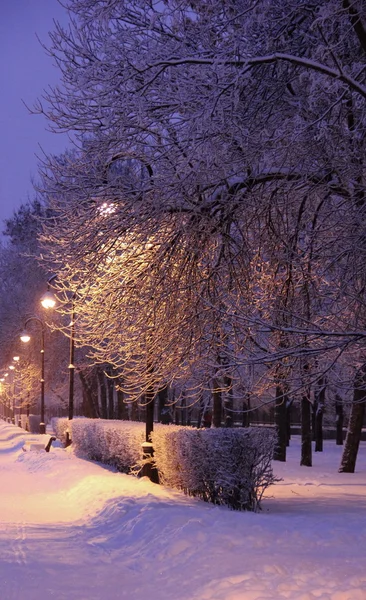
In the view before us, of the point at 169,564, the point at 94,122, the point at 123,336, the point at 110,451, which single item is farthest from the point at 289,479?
the point at 94,122

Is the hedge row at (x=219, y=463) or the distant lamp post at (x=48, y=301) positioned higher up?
the distant lamp post at (x=48, y=301)

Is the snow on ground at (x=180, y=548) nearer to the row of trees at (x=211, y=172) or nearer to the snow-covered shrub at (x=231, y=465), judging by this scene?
the snow-covered shrub at (x=231, y=465)

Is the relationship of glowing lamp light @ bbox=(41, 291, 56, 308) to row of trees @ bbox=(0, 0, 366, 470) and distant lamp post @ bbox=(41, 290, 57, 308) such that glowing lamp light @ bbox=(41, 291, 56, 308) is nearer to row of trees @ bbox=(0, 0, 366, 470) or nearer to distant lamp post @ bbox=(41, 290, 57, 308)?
distant lamp post @ bbox=(41, 290, 57, 308)

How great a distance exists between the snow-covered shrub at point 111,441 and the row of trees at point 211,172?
6.56m

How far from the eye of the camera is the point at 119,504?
1136 cm

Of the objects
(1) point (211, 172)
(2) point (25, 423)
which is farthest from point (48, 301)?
(2) point (25, 423)

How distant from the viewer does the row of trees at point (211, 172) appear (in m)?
7.98

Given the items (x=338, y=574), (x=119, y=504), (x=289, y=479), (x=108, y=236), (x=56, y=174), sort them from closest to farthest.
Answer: (x=338, y=574) → (x=108, y=236) → (x=56, y=174) → (x=119, y=504) → (x=289, y=479)

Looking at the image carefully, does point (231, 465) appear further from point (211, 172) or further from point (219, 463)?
point (211, 172)

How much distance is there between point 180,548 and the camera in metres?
8.28

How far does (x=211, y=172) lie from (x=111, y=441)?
1153cm

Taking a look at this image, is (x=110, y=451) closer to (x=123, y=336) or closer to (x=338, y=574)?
(x=123, y=336)

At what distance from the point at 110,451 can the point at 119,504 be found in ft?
23.9

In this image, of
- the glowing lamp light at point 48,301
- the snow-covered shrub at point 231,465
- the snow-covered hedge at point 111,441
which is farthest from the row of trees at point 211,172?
the glowing lamp light at point 48,301
